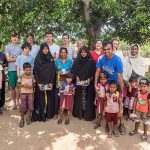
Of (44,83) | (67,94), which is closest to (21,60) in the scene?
(44,83)

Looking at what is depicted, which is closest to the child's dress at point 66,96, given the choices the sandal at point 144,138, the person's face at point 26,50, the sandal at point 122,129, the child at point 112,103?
the child at point 112,103

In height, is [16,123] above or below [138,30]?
below

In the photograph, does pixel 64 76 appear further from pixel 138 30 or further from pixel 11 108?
pixel 138 30

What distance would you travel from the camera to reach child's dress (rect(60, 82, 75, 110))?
6195mm

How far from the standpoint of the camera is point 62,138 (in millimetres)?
5555

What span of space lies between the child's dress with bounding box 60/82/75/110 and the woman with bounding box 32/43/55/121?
255 millimetres

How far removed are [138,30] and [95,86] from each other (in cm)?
329

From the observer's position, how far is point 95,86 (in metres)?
5.88

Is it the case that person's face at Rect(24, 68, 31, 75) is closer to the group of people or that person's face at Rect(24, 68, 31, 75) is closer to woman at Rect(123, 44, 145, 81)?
the group of people

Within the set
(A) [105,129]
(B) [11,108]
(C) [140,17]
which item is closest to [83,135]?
(A) [105,129]

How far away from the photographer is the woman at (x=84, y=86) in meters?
6.11

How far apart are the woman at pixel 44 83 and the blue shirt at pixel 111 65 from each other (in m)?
1.04

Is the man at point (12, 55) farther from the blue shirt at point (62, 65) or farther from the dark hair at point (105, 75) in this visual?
the dark hair at point (105, 75)

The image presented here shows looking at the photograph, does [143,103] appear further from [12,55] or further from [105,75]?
[12,55]
